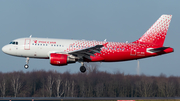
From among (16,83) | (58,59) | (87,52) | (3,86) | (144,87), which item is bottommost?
(144,87)

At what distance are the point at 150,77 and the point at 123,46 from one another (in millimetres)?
20801

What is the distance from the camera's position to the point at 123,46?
41.6 m

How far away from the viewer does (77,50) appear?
3922 cm

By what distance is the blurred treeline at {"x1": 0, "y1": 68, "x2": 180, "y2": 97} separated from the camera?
60594 millimetres

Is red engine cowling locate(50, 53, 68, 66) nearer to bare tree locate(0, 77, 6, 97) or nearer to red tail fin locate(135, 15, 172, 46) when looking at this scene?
red tail fin locate(135, 15, 172, 46)

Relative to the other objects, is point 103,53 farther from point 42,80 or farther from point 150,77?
point 42,80

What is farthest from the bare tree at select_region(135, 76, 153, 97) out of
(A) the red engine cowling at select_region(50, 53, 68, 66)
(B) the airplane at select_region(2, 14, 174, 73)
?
(A) the red engine cowling at select_region(50, 53, 68, 66)

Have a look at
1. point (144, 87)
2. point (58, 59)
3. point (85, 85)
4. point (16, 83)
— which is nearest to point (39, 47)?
point (58, 59)

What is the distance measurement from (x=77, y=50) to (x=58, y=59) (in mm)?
2555

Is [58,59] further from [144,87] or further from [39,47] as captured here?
[144,87]

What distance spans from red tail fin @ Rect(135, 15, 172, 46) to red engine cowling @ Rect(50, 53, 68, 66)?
10.9m

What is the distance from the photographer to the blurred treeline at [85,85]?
6059cm

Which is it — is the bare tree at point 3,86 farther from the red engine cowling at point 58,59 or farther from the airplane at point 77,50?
the red engine cowling at point 58,59

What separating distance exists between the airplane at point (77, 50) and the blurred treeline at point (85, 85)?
61.4 ft
